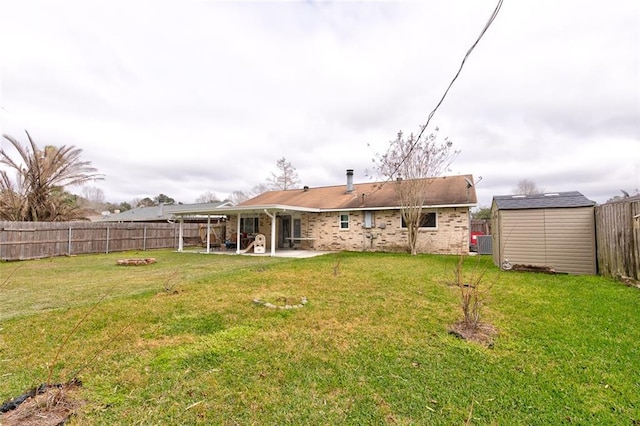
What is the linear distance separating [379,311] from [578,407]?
2.55 meters

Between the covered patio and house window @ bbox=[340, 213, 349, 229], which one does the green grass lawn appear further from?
house window @ bbox=[340, 213, 349, 229]

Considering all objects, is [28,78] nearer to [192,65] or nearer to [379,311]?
[192,65]

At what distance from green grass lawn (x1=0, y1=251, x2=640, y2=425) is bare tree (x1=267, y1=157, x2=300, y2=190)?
24.7 m

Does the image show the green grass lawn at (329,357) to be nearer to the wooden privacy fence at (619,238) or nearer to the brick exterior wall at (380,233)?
the wooden privacy fence at (619,238)

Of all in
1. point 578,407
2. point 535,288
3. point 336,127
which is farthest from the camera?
point 336,127

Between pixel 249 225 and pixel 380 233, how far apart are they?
807 cm

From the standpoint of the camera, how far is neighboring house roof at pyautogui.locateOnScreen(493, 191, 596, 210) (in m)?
8.09

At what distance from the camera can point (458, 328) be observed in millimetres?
3797

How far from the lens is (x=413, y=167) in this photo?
12844mm

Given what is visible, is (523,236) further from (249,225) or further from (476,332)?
(249,225)

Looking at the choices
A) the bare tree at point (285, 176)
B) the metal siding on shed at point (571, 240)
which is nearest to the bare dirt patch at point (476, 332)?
the metal siding on shed at point (571, 240)

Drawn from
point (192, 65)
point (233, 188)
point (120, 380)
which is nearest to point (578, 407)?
point (120, 380)

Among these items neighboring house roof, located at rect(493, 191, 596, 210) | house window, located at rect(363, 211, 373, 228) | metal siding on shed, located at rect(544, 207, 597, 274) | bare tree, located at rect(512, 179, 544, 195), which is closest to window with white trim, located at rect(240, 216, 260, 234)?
house window, located at rect(363, 211, 373, 228)

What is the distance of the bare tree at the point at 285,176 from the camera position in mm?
29969
